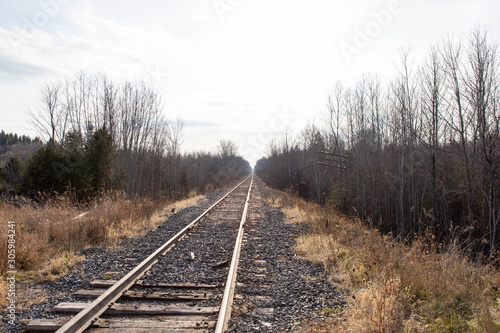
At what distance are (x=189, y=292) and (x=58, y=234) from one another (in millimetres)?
4742

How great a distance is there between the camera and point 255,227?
1099cm

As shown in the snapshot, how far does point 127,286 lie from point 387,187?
20.2 metres

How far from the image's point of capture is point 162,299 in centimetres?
447

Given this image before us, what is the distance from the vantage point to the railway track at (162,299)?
3.61 metres

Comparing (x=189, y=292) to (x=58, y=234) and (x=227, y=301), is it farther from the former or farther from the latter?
Answer: (x=58, y=234)

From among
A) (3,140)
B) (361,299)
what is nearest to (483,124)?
(361,299)

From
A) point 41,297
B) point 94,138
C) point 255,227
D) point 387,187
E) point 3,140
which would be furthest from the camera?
point 3,140

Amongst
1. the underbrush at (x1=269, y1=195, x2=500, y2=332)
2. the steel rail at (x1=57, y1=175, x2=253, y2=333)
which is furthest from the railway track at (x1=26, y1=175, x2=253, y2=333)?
the underbrush at (x1=269, y1=195, x2=500, y2=332)

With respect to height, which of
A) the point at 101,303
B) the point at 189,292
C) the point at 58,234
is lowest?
the point at 189,292

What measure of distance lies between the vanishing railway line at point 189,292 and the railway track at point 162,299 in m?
0.01

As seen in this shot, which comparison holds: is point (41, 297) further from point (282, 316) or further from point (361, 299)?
point (361, 299)

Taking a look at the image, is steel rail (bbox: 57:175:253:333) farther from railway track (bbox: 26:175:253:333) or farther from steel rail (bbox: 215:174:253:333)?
steel rail (bbox: 215:174:253:333)
